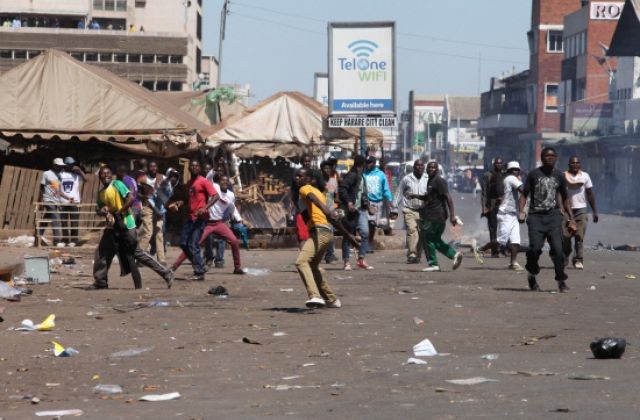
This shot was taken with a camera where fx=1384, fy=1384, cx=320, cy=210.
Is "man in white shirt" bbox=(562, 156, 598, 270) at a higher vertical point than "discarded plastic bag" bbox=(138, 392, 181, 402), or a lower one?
higher

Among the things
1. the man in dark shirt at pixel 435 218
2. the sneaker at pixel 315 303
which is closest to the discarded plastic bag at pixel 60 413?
the sneaker at pixel 315 303

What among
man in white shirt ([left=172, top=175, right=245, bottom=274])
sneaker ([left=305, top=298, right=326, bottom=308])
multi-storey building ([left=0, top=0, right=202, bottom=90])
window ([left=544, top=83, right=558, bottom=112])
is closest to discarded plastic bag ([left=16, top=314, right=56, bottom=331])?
sneaker ([left=305, top=298, right=326, bottom=308])

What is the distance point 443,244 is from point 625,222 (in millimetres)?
28806

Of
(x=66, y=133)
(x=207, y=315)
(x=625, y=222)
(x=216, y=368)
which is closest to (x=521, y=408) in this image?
(x=216, y=368)

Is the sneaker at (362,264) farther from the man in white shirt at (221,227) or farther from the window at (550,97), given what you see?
the window at (550,97)

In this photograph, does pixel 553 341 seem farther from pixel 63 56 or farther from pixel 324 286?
pixel 63 56

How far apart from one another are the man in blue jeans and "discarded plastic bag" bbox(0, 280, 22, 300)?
3.15 m

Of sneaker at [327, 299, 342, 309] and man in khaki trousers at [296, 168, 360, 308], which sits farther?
sneaker at [327, 299, 342, 309]

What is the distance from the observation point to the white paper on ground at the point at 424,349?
1046cm

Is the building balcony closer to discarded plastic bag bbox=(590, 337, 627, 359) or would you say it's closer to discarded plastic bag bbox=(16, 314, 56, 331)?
discarded plastic bag bbox=(16, 314, 56, 331)

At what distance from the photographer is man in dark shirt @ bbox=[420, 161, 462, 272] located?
19.4 meters

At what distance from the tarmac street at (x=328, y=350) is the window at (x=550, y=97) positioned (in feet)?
312

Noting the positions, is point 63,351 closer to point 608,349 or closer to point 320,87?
point 608,349

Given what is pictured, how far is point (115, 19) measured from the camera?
111062 millimetres
